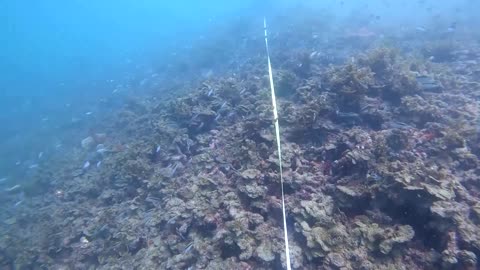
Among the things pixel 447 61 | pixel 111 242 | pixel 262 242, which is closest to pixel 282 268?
pixel 262 242

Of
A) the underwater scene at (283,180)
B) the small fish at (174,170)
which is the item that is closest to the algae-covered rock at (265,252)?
the underwater scene at (283,180)

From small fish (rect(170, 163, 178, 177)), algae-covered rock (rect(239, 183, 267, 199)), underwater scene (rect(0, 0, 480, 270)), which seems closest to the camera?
underwater scene (rect(0, 0, 480, 270))

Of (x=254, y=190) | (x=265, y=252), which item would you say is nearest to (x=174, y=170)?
(x=254, y=190)

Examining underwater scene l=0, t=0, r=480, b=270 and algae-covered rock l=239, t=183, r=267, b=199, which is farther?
algae-covered rock l=239, t=183, r=267, b=199

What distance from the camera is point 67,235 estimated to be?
7.88 meters

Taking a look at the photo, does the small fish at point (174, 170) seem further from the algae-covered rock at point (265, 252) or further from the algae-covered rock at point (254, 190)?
the algae-covered rock at point (265, 252)

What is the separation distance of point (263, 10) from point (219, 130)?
39.4 m

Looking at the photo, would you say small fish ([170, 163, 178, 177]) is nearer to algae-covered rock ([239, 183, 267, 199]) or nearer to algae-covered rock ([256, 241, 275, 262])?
algae-covered rock ([239, 183, 267, 199])

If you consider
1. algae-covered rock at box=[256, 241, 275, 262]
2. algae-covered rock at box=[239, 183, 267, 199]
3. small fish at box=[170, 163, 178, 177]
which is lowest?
small fish at box=[170, 163, 178, 177]

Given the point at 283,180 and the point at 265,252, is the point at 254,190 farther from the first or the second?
the point at 265,252

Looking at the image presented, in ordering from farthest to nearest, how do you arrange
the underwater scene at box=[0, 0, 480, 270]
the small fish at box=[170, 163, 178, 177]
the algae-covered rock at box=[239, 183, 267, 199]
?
the small fish at box=[170, 163, 178, 177] < the algae-covered rock at box=[239, 183, 267, 199] < the underwater scene at box=[0, 0, 480, 270]

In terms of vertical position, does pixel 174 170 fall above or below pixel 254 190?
below

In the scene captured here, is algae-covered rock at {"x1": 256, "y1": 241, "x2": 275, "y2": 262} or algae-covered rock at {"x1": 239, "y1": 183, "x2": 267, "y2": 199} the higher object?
algae-covered rock at {"x1": 239, "y1": 183, "x2": 267, "y2": 199}

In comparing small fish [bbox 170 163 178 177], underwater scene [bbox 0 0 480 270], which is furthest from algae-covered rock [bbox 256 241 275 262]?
small fish [bbox 170 163 178 177]
